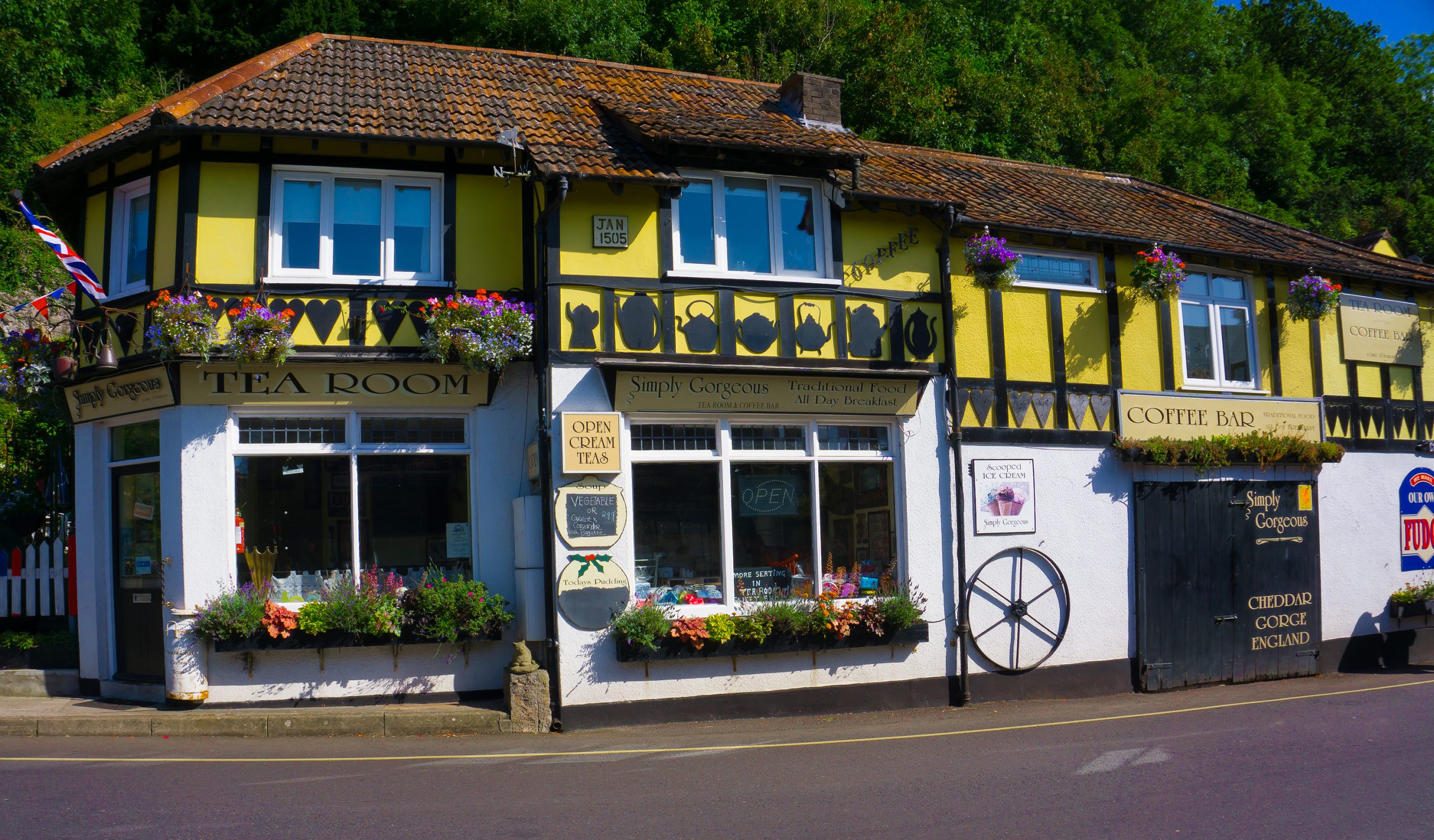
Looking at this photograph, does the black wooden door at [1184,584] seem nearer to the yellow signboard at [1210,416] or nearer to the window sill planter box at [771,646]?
the yellow signboard at [1210,416]

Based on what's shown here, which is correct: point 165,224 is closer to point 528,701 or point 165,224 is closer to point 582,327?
point 582,327

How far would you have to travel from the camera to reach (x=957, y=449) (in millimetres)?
13086

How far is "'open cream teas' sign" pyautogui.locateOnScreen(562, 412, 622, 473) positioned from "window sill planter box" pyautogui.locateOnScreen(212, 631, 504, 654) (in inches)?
75.6

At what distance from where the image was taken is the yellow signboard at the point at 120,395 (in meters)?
11.4

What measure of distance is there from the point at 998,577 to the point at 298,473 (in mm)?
7849

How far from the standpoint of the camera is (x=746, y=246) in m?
12.6

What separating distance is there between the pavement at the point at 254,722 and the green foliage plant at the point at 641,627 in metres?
1.38

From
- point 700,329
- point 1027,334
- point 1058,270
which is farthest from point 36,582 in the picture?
point 1058,270

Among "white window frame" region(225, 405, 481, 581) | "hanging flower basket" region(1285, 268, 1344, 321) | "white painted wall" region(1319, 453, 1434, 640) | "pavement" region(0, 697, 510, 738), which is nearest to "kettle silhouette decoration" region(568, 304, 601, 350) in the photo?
"white window frame" region(225, 405, 481, 581)

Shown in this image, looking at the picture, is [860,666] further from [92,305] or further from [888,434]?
[92,305]

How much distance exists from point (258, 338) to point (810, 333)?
18.7 feet

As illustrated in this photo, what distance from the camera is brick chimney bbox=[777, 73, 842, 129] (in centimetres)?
1482

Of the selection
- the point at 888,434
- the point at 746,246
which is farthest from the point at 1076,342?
the point at 746,246

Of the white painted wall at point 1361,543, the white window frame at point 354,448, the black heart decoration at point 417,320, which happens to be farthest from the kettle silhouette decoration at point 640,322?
the white painted wall at point 1361,543
